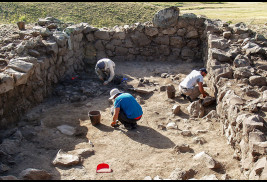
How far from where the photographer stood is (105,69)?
8758mm

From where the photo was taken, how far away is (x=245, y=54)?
806 centimetres

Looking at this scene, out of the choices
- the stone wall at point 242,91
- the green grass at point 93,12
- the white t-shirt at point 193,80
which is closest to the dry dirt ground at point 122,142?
the stone wall at point 242,91

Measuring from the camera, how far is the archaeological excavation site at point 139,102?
15.6 feet

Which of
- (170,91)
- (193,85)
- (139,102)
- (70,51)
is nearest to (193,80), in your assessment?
(193,85)

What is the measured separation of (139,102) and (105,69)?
1.64 metres

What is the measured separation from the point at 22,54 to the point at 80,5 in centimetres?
1763

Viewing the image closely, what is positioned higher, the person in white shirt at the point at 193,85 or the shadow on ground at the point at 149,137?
the person in white shirt at the point at 193,85

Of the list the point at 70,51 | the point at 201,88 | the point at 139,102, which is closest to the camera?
the point at 201,88

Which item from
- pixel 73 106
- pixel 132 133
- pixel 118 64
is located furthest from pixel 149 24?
pixel 132 133

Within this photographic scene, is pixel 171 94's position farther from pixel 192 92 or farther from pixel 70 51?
pixel 70 51

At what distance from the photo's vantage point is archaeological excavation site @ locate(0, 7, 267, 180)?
15.6ft

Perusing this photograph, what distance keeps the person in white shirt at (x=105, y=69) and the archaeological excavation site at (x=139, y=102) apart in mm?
289

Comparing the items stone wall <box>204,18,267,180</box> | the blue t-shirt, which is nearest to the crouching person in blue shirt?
the blue t-shirt

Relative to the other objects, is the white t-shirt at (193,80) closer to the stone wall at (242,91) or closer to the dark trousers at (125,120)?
the stone wall at (242,91)
